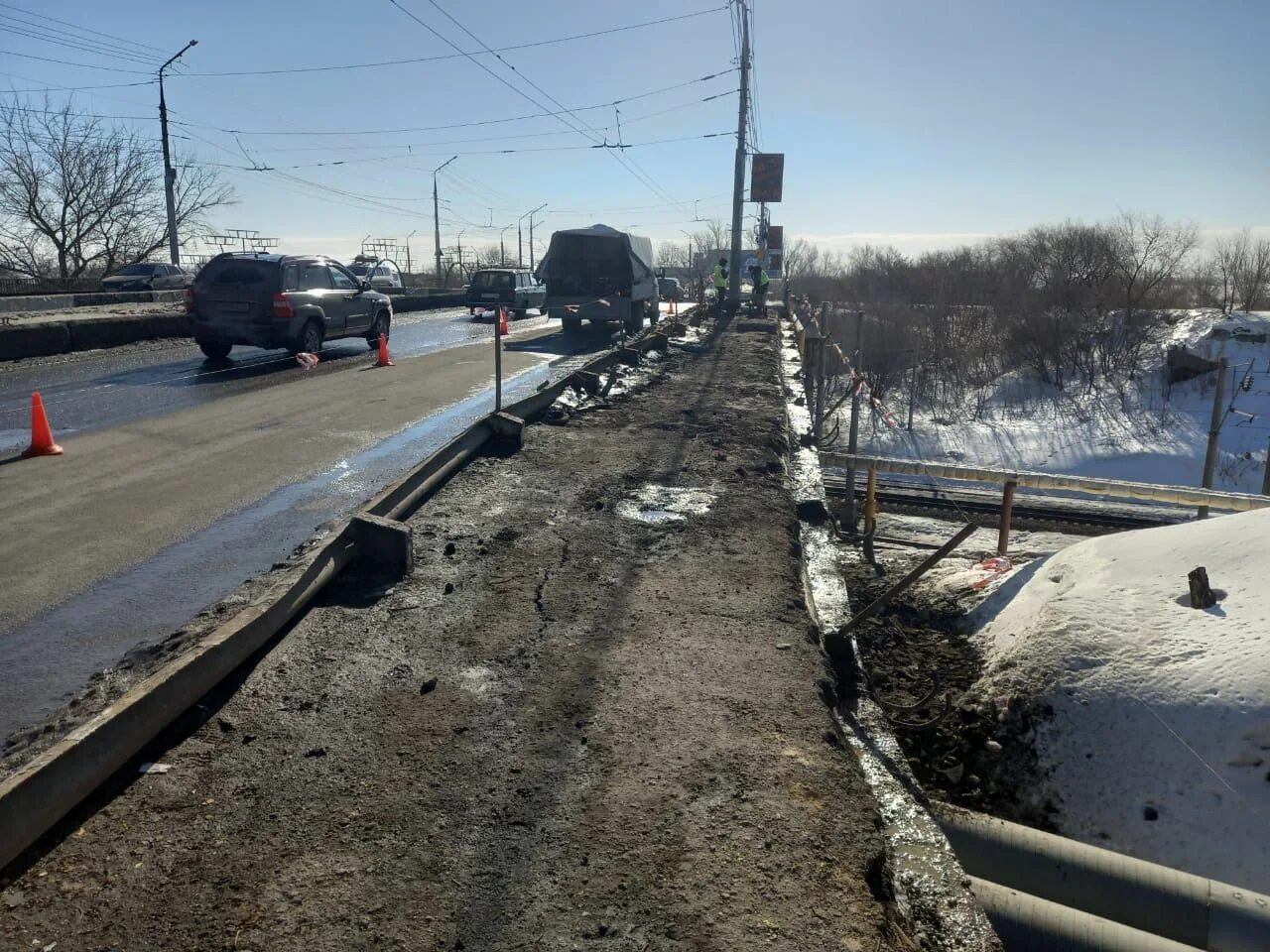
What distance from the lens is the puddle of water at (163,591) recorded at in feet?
14.0

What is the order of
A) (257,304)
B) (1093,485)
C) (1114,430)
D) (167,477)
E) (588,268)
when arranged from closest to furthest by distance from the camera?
1. (167,477)
2. (1093,485)
3. (257,304)
4. (588,268)
5. (1114,430)

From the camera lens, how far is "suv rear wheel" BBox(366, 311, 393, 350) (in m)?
→ 19.0

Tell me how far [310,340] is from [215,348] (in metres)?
1.58

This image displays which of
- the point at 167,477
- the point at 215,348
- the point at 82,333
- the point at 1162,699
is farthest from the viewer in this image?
the point at 82,333

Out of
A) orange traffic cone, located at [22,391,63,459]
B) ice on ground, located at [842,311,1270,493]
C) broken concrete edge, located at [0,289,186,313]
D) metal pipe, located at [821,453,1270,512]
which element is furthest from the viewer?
ice on ground, located at [842,311,1270,493]

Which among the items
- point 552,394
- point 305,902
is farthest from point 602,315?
point 305,902

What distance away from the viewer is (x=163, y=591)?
5.41 m

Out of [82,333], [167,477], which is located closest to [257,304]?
[82,333]

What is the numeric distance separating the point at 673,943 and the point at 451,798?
1.03 metres

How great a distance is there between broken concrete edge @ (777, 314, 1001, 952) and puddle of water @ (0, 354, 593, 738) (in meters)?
3.53

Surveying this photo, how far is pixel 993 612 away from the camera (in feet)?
23.4

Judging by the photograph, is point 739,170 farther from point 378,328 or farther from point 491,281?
point 378,328

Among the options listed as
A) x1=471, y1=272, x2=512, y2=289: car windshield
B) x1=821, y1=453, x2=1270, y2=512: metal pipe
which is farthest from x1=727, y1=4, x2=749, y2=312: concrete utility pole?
x1=821, y1=453, x2=1270, y2=512: metal pipe

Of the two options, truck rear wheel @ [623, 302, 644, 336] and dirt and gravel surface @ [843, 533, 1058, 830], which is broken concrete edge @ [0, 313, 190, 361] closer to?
truck rear wheel @ [623, 302, 644, 336]
